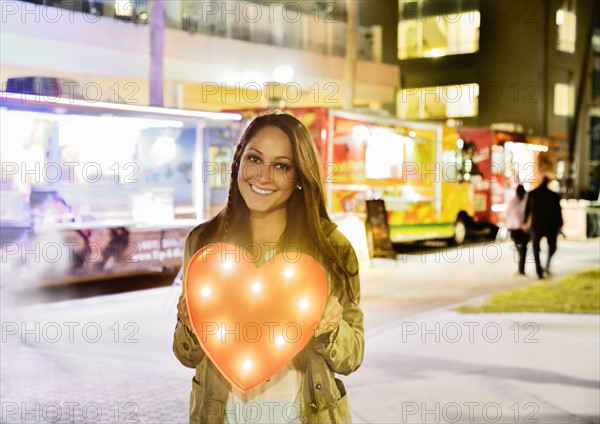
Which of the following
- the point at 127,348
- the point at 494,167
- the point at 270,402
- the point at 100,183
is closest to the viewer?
the point at 270,402

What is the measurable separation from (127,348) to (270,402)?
5740 mm

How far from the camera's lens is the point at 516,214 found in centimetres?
1376

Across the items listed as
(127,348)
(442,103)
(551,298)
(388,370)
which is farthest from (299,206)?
(442,103)

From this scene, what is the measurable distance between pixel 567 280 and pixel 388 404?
8.36m

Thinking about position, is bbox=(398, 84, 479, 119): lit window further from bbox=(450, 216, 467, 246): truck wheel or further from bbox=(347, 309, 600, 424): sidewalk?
bbox=(347, 309, 600, 424): sidewalk

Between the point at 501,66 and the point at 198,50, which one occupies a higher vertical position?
the point at 501,66

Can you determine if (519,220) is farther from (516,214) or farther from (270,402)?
(270,402)

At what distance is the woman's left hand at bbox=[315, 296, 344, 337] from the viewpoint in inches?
94.7

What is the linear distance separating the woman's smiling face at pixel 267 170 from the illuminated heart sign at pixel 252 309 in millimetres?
256

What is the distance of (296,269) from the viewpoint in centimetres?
235

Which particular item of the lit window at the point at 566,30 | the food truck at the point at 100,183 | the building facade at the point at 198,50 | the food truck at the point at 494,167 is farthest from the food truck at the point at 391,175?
the lit window at the point at 566,30

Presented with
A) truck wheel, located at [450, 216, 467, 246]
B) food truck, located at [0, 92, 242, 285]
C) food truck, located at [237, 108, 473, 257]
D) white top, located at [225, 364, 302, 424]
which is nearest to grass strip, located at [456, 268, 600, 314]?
food truck, located at [237, 108, 473, 257]

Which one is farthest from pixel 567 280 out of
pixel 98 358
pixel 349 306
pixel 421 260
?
pixel 349 306

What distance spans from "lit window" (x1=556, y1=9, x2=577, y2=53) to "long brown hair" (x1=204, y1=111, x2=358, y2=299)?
3682 centimetres
